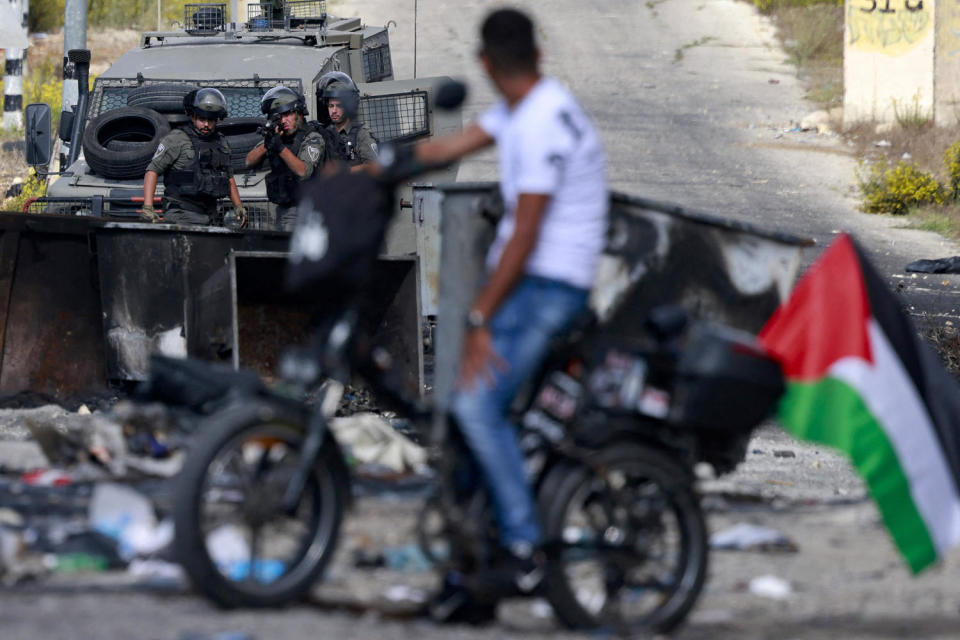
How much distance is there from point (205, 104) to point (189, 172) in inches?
18.2

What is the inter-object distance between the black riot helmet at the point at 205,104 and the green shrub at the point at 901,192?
11.3 meters

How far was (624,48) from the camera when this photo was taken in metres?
32.6

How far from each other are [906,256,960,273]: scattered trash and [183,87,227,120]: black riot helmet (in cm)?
777

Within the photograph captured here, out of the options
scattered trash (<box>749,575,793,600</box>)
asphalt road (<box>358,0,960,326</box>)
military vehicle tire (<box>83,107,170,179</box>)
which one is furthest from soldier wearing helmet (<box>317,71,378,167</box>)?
scattered trash (<box>749,575,793,600</box>)

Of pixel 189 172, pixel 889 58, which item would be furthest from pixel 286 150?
pixel 889 58

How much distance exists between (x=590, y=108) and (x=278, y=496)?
23.2 metres

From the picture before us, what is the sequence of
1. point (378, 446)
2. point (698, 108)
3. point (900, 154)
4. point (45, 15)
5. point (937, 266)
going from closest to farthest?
point (378, 446) < point (937, 266) < point (900, 154) < point (698, 108) < point (45, 15)

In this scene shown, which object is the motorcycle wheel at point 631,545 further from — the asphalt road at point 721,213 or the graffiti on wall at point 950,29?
the graffiti on wall at point 950,29

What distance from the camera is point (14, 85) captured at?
883 inches

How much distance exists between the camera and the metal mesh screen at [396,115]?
11102mm

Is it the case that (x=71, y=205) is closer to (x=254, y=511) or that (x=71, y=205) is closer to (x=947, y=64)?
(x=254, y=511)

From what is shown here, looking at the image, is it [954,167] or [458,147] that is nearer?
[458,147]

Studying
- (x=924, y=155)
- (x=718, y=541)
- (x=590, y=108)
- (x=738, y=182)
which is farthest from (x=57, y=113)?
(x=718, y=541)

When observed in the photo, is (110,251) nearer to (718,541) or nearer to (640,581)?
(718,541)
